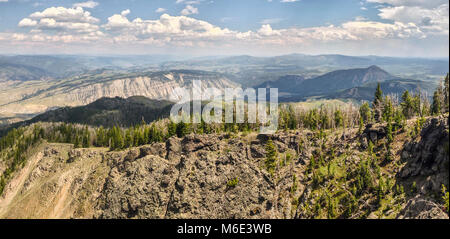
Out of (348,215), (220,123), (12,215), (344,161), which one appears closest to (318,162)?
(344,161)

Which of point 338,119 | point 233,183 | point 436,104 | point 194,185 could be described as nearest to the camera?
point 233,183

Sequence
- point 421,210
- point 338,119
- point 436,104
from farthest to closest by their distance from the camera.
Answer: point 338,119, point 436,104, point 421,210

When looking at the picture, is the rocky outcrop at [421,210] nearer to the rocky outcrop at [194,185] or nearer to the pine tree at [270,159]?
the rocky outcrop at [194,185]

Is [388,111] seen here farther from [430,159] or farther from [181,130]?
[181,130]

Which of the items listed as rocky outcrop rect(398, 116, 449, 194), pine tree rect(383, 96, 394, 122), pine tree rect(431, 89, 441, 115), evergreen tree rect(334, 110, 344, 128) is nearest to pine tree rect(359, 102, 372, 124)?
evergreen tree rect(334, 110, 344, 128)

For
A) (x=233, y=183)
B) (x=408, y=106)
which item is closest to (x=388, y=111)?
(x=408, y=106)

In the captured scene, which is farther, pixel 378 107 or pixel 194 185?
pixel 378 107

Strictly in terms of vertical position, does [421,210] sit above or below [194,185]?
above

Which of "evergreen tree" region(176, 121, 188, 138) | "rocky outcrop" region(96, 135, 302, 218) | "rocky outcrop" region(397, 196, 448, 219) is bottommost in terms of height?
"rocky outcrop" region(96, 135, 302, 218)

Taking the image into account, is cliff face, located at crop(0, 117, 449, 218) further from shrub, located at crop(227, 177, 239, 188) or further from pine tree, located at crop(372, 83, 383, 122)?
pine tree, located at crop(372, 83, 383, 122)

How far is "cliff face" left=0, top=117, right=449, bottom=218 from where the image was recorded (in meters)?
77.9

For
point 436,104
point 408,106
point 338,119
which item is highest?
point 436,104

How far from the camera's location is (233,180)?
105m

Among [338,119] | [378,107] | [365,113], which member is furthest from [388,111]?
[338,119]
